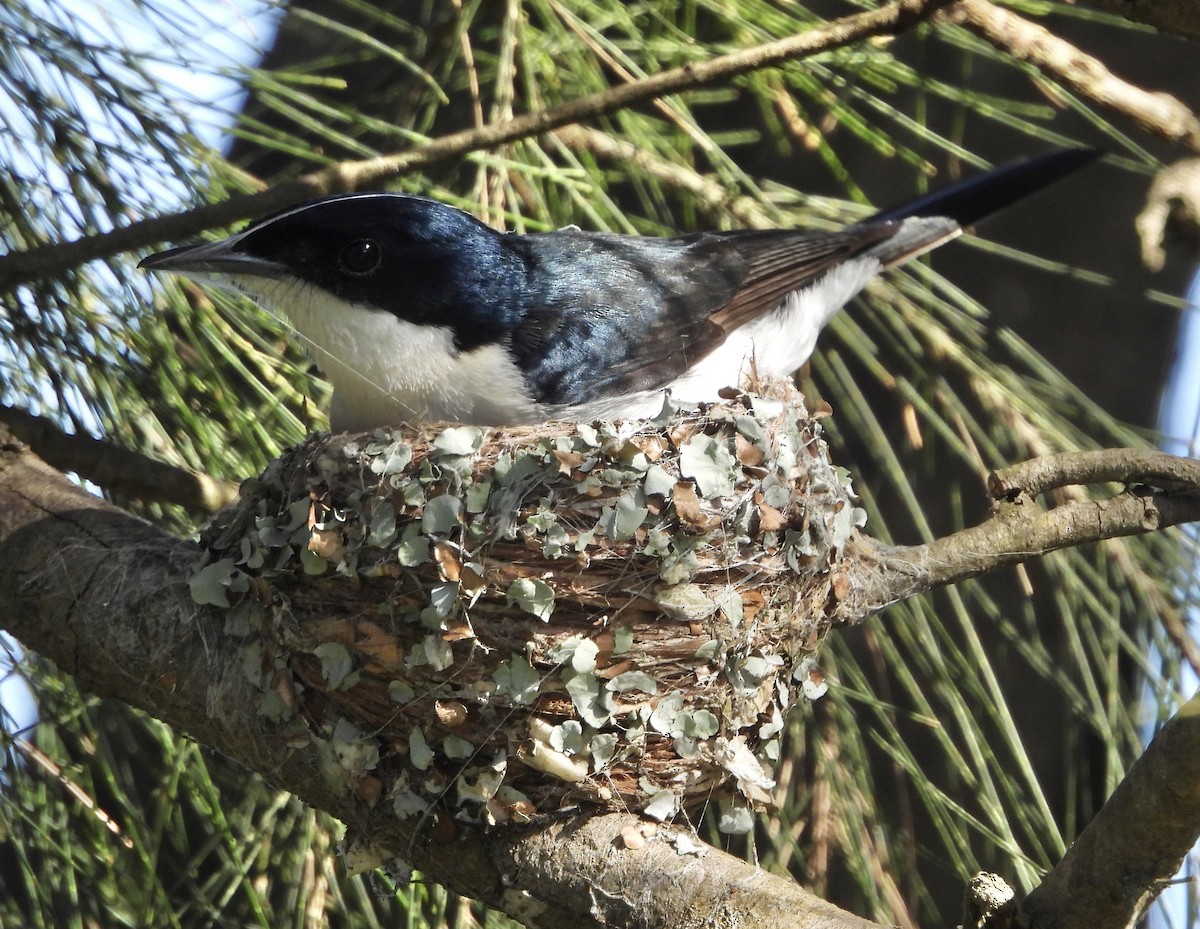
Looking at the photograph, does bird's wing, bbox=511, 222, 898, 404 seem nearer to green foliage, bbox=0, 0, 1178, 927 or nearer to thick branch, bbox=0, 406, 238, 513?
green foliage, bbox=0, 0, 1178, 927

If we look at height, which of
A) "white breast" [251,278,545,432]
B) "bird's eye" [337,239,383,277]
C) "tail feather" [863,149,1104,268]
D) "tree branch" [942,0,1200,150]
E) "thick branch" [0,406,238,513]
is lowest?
"thick branch" [0,406,238,513]

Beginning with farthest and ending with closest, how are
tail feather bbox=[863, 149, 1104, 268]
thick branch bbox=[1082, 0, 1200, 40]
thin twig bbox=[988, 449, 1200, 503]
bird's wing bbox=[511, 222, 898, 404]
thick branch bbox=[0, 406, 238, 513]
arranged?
tail feather bbox=[863, 149, 1104, 268], bird's wing bbox=[511, 222, 898, 404], thick branch bbox=[0, 406, 238, 513], thin twig bbox=[988, 449, 1200, 503], thick branch bbox=[1082, 0, 1200, 40]

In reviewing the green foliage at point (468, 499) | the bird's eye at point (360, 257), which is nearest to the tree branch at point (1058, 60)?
the green foliage at point (468, 499)

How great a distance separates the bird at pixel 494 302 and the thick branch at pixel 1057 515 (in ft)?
1.70

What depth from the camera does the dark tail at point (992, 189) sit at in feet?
10.6

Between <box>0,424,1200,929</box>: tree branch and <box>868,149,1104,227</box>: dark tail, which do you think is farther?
<box>868,149,1104,227</box>: dark tail

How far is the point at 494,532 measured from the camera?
2.09 metres

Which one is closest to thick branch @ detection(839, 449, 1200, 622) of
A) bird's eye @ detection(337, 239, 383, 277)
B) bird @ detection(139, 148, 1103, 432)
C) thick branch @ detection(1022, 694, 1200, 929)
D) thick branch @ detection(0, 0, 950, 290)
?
bird @ detection(139, 148, 1103, 432)

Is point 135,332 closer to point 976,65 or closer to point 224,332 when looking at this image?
point 224,332

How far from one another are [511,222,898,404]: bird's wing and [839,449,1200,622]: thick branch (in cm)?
74

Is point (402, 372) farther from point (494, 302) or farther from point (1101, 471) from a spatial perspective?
point (1101, 471)

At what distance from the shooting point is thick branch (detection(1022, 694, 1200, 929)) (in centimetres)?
152

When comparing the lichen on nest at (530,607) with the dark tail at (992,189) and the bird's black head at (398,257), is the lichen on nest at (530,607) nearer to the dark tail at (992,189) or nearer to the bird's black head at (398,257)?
the bird's black head at (398,257)

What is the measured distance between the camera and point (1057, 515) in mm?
2189
